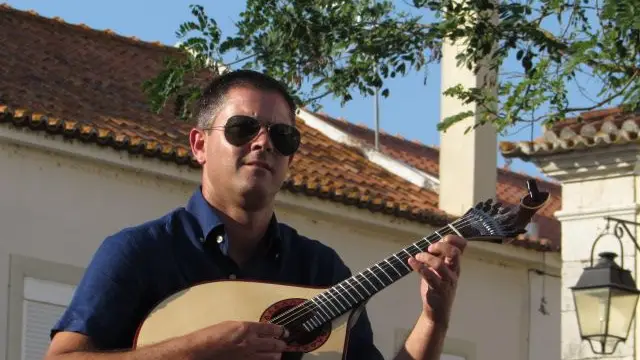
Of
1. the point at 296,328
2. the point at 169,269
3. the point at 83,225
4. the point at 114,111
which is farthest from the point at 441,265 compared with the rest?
the point at 114,111

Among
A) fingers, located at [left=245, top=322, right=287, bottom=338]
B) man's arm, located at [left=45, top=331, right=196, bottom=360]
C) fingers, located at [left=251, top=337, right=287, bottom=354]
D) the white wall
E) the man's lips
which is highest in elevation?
the white wall

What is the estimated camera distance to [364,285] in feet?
13.9

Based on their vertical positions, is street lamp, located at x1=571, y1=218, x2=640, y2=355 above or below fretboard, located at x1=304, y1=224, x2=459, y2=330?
above

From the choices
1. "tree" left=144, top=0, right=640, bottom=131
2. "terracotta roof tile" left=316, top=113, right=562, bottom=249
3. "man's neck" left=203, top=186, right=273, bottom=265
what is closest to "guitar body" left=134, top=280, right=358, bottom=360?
"man's neck" left=203, top=186, right=273, bottom=265

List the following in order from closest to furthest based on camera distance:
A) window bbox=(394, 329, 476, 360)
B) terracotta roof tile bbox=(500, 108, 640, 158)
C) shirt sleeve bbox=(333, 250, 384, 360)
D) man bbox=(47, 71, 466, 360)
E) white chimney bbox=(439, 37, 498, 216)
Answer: man bbox=(47, 71, 466, 360)
shirt sleeve bbox=(333, 250, 384, 360)
terracotta roof tile bbox=(500, 108, 640, 158)
window bbox=(394, 329, 476, 360)
white chimney bbox=(439, 37, 498, 216)

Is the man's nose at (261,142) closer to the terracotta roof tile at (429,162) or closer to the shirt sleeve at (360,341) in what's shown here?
the shirt sleeve at (360,341)

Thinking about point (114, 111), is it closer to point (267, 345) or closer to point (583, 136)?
point (583, 136)

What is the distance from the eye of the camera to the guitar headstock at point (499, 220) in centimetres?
422

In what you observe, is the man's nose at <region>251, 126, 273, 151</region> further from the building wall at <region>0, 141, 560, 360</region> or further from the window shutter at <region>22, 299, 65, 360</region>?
the window shutter at <region>22, 299, 65, 360</region>

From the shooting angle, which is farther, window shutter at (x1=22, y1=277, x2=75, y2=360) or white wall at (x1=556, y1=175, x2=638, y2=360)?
window shutter at (x1=22, y1=277, x2=75, y2=360)

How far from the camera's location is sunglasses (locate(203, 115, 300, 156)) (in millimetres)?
4215

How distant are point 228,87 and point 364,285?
0.55 meters

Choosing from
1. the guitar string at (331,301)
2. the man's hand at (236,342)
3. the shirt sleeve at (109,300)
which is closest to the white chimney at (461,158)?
the guitar string at (331,301)

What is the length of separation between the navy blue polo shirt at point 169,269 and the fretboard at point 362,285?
122 millimetres
